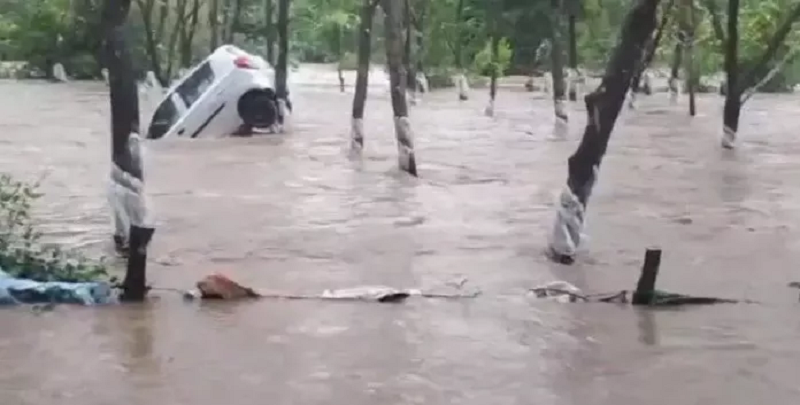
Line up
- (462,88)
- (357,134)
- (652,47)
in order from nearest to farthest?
(652,47), (357,134), (462,88)

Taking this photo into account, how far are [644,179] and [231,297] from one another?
10.5 meters

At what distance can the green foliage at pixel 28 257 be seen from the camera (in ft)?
34.4

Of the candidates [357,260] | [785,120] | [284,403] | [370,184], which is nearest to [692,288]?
[357,260]

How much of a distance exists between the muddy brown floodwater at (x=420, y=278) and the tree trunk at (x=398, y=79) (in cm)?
35

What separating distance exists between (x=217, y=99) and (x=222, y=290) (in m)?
16.5

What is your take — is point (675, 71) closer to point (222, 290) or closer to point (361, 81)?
point (361, 81)

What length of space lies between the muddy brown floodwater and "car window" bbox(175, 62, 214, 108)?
2.04 meters

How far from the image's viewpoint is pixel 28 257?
34.9 feet

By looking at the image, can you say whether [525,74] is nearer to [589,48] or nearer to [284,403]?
[589,48]

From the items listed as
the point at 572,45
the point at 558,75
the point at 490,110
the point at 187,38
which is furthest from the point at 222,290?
the point at 187,38

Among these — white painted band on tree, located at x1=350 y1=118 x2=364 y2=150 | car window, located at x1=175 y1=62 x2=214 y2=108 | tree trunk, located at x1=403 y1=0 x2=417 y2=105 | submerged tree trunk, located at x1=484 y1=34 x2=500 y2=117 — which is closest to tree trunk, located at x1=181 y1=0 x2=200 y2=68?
tree trunk, located at x1=403 y1=0 x2=417 y2=105

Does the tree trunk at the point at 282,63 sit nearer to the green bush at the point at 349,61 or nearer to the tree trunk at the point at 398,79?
the tree trunk at the point at 398,79

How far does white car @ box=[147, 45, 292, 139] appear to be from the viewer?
26.3 metres

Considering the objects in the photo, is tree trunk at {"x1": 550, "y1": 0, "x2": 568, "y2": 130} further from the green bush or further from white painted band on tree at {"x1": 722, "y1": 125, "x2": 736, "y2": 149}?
the green bush
